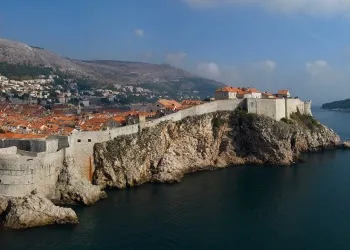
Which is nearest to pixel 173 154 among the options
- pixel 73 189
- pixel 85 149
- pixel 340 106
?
pixel 85 149

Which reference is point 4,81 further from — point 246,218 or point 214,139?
point 246,218

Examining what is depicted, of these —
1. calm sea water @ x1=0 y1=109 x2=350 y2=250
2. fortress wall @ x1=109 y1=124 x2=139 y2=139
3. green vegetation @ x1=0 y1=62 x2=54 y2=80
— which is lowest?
calm sea water @ x1=0 y1=109 x2=350 y2=250

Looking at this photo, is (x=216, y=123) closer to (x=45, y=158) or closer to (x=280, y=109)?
(x=280, y=109)

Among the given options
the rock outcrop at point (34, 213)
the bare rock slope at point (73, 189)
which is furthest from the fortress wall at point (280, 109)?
the rock outcrop at point (34, 213)

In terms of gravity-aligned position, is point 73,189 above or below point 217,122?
below

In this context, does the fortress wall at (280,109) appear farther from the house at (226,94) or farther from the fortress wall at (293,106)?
the house at (226,94)

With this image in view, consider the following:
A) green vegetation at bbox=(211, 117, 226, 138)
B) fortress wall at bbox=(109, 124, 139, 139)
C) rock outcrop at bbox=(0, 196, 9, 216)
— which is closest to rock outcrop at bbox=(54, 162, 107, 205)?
rock outcrop at bbox=(0, 196, 9, 216)

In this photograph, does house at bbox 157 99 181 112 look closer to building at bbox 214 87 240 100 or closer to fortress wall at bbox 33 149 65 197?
building at bbox 214 87 240 100

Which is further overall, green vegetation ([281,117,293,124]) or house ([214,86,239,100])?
house ([214,86,239,100])
